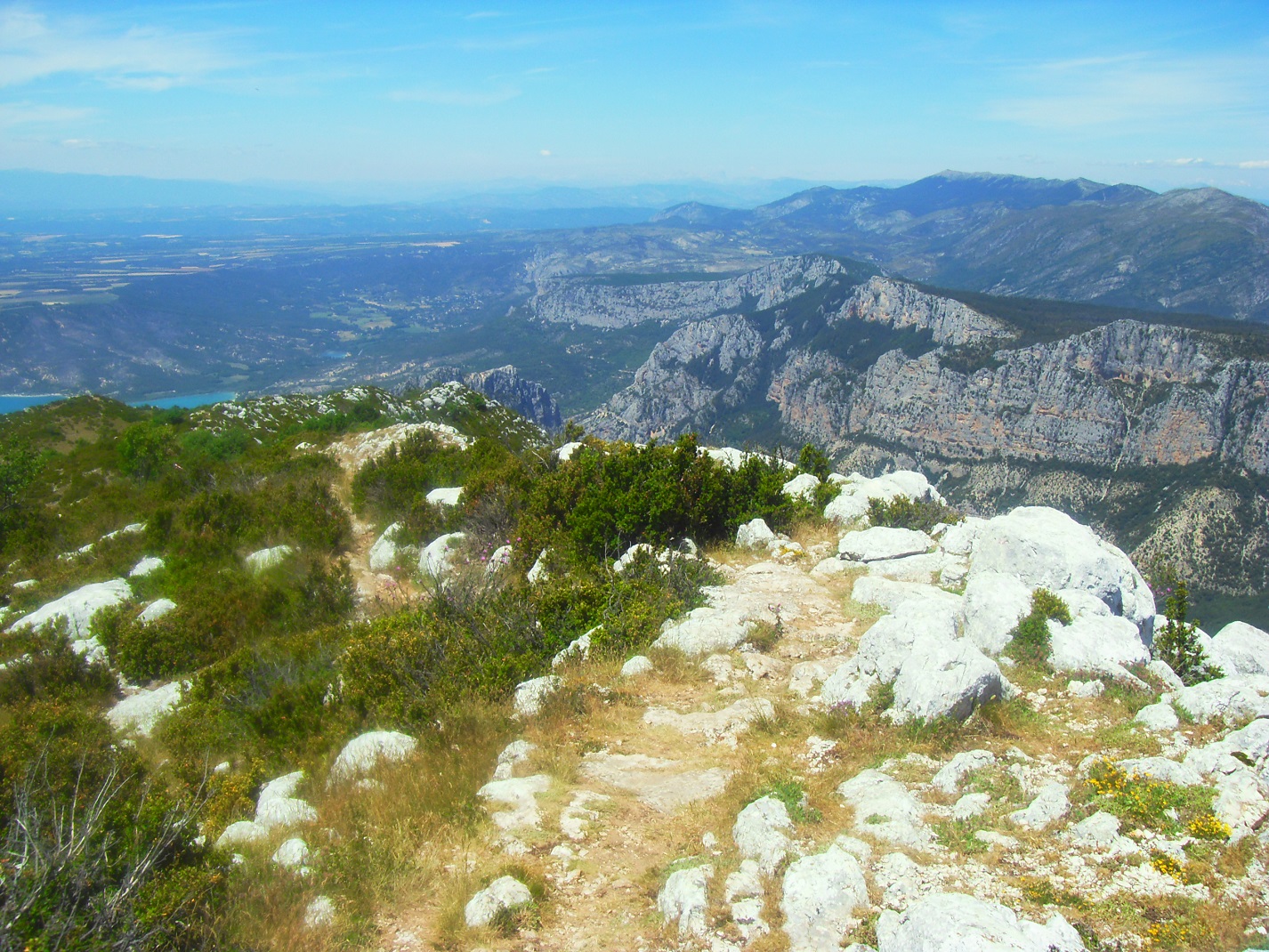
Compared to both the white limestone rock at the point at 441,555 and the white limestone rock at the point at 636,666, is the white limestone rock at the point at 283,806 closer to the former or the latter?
the white limestone rock at the point at 636,666

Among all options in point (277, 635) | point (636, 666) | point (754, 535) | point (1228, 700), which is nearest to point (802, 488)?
point (754, 535)

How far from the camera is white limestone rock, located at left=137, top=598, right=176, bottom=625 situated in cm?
1152

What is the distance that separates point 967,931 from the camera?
11.9 feet

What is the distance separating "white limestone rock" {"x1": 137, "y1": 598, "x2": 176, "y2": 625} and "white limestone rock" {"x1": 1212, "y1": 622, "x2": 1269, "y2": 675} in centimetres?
1576

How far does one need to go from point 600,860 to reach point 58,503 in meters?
23.3

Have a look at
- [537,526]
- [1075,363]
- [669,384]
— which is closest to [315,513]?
[537,526]

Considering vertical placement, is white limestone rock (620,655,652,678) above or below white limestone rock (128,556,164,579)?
above

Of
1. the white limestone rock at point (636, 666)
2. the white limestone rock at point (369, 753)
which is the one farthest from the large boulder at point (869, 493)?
the white limestone rock at point (369, 753)

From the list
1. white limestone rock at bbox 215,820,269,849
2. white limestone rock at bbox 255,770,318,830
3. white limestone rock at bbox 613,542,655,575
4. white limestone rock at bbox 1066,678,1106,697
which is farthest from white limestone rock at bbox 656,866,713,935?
white limestone rock at bbox 613,542,655,575

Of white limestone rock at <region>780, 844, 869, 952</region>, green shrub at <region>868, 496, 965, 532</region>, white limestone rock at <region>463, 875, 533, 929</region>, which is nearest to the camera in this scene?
white limestone rock at <region>780, 844, 869, 952</region>

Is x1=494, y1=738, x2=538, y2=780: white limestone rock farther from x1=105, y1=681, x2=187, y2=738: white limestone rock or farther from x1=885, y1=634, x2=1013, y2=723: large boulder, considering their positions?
x1=105, y1=681, x2=187, y2=738: white limestone rock

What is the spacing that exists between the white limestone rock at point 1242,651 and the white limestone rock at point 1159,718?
3553 millimetres

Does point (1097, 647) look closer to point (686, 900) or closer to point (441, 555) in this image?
point (686, 900)

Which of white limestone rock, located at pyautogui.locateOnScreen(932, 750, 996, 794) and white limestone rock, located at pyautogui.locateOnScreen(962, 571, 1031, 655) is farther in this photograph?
white limestone rock, located at pyautogui.locateOnScreen(962, 571, 1031, 655)
